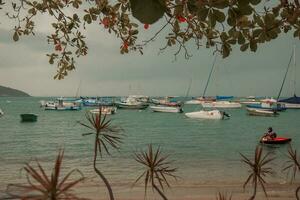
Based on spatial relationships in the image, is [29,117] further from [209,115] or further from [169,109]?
[169,109]

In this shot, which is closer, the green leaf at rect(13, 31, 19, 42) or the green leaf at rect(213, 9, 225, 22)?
the green leaf at rect(213, 9, 225, 22)

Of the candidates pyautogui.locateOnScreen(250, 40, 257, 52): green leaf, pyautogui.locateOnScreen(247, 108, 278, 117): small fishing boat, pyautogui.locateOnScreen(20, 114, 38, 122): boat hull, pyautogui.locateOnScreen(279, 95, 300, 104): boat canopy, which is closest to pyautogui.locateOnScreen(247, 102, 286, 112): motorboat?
pyautogui.locateOnScreen(279, 95, 300, 104): boat canopy

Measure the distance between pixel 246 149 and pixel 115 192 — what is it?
78.3ft

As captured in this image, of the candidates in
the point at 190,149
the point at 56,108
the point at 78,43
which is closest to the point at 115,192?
the point at 78,43

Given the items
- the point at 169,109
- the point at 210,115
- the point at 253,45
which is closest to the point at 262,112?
the point at 210,115

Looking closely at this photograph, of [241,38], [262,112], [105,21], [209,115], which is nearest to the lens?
[241,38]

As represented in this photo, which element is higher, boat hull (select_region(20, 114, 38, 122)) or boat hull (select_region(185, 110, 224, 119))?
boat hull (select_region(185, 110, 224, 119))

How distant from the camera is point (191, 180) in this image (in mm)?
21953

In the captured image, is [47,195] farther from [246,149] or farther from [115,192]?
[246,149]

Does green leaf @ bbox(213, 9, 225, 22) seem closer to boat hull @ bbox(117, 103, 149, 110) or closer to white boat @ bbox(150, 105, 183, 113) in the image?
white boat @ bbox(150, 105, 183, 113)

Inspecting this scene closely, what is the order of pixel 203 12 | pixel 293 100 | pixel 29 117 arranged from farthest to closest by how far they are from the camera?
1. pixel 293 100
2. pixel 29 117
3. pixel 203 12

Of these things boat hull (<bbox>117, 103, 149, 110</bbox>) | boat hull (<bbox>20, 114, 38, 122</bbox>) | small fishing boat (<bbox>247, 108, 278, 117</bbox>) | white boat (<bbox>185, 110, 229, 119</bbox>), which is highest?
boat hull (<bbox>117, 103, 149, 110</bbox>)

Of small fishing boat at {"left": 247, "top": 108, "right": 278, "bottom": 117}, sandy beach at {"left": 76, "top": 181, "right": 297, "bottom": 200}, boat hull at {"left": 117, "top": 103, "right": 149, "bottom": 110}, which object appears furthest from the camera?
boat hull at {"left": 117, "top": 103, "right": 149, "bottom": 110}

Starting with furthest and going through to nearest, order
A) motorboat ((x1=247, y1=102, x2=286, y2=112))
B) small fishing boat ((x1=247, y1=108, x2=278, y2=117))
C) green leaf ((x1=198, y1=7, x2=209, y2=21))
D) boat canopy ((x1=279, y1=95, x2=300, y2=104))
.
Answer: boat canopy ((x1=279, y1=95, x2=300, y2=104)), motorboat ((x1=247, y1=102, x2=286, y2=112)), small fishing boat ((x1=247, y1=108, x2=278, y2=117)), green leaf ((x1=198, y1=7, x2=209, y2=21))
